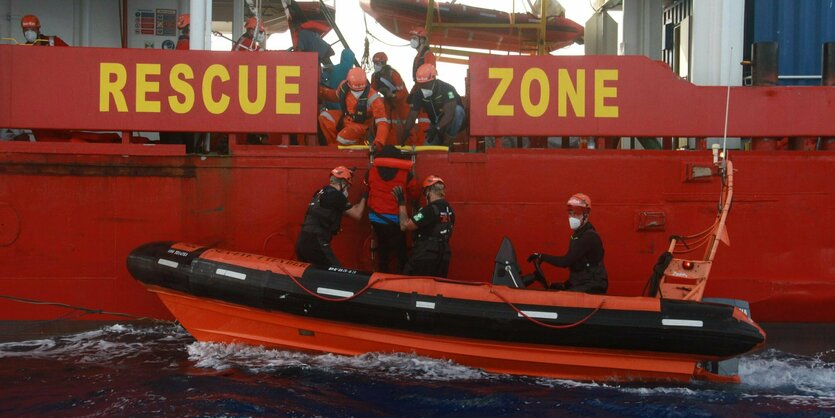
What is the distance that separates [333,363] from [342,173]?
61.0 inches

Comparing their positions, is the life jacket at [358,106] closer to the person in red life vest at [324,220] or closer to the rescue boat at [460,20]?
the person in red life vest at [324,220]

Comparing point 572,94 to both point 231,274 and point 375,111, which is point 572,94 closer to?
point 375,111

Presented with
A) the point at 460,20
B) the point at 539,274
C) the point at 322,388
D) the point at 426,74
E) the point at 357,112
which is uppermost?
the point at 460,20

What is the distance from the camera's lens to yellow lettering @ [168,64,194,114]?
6.93 metres

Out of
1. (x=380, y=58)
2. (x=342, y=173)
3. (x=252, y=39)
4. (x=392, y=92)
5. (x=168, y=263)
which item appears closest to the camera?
(x=168, y=263)

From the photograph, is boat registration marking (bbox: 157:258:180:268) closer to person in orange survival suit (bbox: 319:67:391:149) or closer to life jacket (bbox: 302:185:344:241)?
life jacket (bbox: 302:185:344:241)

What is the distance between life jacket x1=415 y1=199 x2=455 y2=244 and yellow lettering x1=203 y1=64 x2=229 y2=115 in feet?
6.53

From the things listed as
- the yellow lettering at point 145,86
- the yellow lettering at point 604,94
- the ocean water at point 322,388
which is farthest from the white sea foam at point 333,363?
the yellow lettering at point 604,94

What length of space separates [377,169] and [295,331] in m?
1.53

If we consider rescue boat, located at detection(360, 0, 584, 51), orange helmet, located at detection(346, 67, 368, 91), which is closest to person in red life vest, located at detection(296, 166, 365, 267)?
orange helmet, located at detection(346, 67, 368, 91)

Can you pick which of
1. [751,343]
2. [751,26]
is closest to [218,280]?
[751,343]

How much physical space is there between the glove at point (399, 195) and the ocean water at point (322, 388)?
1316 mm

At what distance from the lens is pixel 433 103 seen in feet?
25.0

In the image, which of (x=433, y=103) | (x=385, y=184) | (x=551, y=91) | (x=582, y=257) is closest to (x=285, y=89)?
(x=385, y=184)
